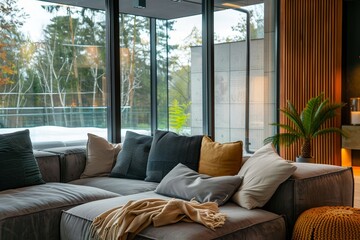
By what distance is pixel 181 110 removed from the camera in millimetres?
5316

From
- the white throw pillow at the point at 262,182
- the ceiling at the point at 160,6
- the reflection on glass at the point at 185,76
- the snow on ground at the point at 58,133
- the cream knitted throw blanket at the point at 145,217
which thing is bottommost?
the cream knitted throw blanket at the point at 145,217

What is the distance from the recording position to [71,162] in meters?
3.87

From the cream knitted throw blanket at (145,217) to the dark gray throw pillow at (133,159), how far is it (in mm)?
1250

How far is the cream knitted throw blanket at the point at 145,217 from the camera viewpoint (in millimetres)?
2352

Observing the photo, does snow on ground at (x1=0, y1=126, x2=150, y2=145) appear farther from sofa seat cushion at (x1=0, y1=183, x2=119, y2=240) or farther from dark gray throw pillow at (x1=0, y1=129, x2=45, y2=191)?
sofa seat cushion at (x1=0, y1=183, x2=119, y2=240)

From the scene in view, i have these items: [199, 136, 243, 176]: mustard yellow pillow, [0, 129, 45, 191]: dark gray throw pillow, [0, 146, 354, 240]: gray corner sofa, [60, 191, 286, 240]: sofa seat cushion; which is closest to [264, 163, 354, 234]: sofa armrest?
[0, 146, 354, 240]: gray corner sofa

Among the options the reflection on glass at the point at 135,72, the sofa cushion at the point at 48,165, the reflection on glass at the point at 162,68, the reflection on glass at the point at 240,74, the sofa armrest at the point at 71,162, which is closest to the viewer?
the sofa cushion at the point at 48,165

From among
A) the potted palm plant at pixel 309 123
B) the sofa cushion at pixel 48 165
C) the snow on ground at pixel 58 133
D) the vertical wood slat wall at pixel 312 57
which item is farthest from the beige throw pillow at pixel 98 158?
the vertical wood slat wall at pixel 312 57

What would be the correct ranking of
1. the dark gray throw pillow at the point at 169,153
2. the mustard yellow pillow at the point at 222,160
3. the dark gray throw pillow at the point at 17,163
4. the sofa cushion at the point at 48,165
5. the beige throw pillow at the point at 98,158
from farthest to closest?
the beige throw pillow at the point at 98,158 < the sofa cushion at the point at 48,165 < the dark gray throw pillow at the point at 169,153 < the dark gray throw pillow at the point at 17,163 < the mustard yellow pillow at the point at 222,160

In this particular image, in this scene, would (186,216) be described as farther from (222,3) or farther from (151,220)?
(222,3)

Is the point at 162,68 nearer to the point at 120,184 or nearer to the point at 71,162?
the point at 71,162

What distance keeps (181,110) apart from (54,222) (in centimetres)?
272

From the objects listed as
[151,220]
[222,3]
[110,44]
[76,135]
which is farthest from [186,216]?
[222,3]

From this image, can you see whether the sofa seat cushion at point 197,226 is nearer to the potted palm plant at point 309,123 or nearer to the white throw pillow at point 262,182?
the white throw pillow at point 262,182
